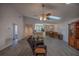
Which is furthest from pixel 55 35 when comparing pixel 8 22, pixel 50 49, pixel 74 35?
pixel 8 22

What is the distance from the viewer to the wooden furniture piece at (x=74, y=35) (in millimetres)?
4117

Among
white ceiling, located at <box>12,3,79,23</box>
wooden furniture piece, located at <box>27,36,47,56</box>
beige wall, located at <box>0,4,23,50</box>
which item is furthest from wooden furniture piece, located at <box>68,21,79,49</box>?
beige wall, located at <box>0,4,23,50</box>

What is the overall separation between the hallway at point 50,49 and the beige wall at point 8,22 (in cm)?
25

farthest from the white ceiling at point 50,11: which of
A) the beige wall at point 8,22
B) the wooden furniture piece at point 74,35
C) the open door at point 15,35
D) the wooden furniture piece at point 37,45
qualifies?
the wooden furniture piece at point 37,45

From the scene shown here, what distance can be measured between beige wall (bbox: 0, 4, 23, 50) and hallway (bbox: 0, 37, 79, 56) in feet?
0.83

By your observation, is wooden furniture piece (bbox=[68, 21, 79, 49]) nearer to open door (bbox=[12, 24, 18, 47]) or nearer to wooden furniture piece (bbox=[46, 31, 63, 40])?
wooden furniture piece (bbox=[46, 31, 63, 40])

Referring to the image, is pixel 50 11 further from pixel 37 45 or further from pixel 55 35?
pixel 37 45

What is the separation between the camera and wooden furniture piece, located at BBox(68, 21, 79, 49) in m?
4.12

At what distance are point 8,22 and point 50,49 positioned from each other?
173cm

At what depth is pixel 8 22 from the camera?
4.32 meters

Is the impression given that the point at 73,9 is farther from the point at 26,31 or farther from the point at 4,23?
the point at 4,23

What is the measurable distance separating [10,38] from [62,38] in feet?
5.69

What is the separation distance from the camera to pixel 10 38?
4113 millimetres

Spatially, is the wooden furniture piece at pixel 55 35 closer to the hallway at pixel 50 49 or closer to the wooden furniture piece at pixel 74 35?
the hallway at pixel 50 49
